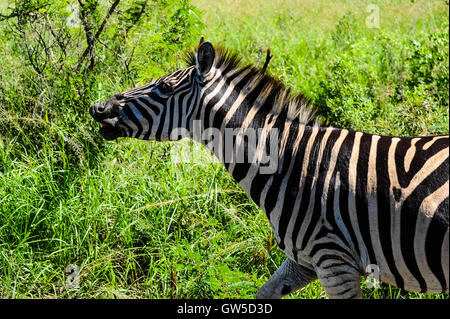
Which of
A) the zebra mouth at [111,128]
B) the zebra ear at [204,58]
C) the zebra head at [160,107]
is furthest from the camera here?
the zebra mouth at [111,128]

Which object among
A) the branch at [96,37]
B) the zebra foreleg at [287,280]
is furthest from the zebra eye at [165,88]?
the branch at [96,37]

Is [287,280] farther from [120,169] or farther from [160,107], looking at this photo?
[120,169]

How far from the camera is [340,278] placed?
9.93ft

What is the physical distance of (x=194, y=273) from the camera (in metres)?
4.11

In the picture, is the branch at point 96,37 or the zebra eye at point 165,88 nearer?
the zebra eye at point 165,88

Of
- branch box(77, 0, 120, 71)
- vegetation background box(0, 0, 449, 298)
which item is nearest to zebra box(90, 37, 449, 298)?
vegetation background box(0, 0, 449, 298)

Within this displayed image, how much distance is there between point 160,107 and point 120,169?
180 cm

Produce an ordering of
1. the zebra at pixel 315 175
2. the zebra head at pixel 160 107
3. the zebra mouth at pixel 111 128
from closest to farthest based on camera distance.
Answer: the zebra at pixel 315 175
the zebra head at pixel 160 107
the zebra mouth at pixel 111 128

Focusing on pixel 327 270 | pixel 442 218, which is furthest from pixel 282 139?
pixel 442 218

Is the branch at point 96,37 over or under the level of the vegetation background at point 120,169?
over

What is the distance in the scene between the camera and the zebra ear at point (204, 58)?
327cm

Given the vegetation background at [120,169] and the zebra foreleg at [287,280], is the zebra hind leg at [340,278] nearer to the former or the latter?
the zebra foreleg at [287,280]

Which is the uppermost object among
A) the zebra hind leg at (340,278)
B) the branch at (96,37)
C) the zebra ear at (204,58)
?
the branch at (96,37)

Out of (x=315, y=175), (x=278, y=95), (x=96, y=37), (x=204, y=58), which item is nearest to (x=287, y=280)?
(x=315, y=175)
